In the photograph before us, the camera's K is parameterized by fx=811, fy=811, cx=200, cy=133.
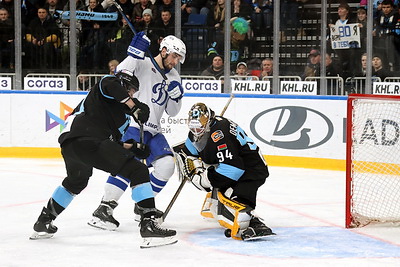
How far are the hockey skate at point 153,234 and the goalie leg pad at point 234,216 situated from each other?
Result: 16.2 inches

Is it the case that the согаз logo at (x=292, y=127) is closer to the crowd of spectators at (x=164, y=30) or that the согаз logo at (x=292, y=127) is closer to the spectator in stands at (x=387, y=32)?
the crowd of spectators at (x=164, y=30)

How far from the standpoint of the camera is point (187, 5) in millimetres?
8961

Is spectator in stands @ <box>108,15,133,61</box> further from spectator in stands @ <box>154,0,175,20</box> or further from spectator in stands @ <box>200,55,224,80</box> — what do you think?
spectator in stands @ <box>200,55,224,80</box>

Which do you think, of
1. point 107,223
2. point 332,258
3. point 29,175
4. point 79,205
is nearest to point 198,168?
point 107,223

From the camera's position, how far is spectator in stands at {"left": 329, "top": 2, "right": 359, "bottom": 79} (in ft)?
27.0

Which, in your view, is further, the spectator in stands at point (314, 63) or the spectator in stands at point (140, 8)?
the spectator in stands at point (140, 8)

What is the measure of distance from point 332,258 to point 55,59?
5.77 meters

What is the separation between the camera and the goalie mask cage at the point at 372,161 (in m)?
5.07

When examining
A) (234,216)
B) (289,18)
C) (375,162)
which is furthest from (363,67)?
(234,216)

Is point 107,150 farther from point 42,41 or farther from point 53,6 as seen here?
point 53,6

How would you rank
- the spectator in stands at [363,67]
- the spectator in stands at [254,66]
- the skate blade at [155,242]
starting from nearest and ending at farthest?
the skate blade at [155,242], the spectator in stands at [363,67], the spectator in stands at [254,66]

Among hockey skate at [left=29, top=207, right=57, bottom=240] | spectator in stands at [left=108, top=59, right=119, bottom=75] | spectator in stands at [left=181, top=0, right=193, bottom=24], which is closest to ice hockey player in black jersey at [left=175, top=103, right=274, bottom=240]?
hockey skate at [left=29, top=207, right=57, bottom=240]

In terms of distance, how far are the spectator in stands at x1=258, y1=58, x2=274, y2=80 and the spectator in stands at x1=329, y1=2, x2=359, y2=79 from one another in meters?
0.71

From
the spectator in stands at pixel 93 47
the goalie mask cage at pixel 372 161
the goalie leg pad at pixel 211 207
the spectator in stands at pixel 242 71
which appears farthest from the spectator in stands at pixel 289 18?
the goalie leg pad at pixel 211 207
